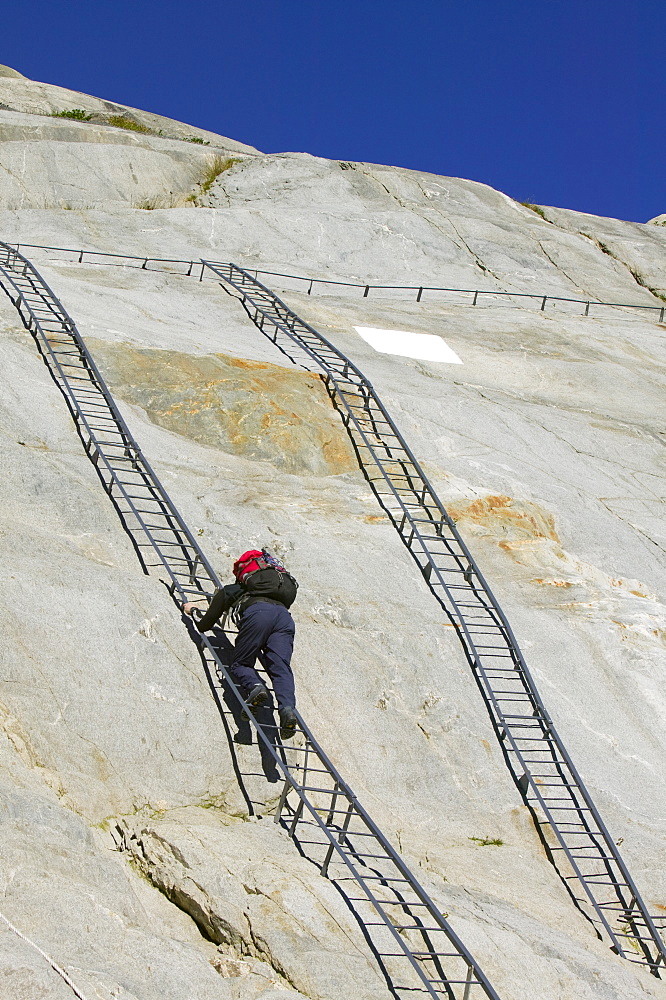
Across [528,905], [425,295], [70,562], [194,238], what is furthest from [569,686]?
[194,238]

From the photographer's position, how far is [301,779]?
24.6ft

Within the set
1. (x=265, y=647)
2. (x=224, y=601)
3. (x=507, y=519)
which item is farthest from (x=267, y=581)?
(x=507, y=519)

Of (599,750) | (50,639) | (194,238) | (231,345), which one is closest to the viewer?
(50,639)

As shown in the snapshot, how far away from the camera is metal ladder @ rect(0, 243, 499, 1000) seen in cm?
559

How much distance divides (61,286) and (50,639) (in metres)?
9.06

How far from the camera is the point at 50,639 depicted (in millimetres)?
7449

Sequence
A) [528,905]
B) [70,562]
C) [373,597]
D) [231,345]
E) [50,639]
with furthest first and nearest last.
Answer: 1. [231,345]
2. [373,597]
3. [70,562]
4. [50,639]
5. [528,905]

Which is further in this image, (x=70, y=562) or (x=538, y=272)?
(x=538, y=272)

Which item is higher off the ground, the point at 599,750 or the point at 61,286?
the point at 61,286

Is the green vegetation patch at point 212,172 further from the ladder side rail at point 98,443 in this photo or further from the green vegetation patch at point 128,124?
the ladder side rail at point 98,443

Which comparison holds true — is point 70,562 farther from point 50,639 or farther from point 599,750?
point 599,750

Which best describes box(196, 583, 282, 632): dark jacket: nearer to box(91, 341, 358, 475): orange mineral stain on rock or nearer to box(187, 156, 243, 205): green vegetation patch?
box(91, 341, 358, 475): orange mineral stain on rock

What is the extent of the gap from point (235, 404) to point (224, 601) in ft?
15.9

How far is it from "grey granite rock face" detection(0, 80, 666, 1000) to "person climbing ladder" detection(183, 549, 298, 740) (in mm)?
422
